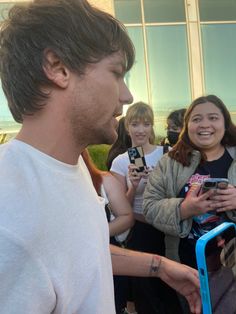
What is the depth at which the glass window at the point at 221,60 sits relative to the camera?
41.0 feet

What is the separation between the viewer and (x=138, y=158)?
3.08 m

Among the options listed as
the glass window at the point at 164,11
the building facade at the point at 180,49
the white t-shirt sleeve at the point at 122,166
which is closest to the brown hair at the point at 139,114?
the white t-shirt sleeve at the point at 122,166

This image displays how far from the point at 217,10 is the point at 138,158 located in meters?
10.8

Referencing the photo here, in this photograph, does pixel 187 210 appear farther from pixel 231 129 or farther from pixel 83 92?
pixel 83 92

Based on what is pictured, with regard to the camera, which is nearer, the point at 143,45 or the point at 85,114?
the point at 85,114

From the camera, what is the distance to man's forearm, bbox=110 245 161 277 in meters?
1.50

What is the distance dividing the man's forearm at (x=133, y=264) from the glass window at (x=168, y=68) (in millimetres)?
10650

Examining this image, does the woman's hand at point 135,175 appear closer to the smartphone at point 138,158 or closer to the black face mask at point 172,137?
the smartphone at point 138,158

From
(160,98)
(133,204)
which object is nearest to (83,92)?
(133,204)

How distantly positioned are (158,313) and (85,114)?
1.85 m

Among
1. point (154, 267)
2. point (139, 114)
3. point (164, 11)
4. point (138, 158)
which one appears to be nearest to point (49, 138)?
point (154, 267)

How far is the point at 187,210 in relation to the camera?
2289mm

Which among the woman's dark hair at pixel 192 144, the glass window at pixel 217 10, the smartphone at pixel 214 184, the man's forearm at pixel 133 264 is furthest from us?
the glass window at pixel 217 10

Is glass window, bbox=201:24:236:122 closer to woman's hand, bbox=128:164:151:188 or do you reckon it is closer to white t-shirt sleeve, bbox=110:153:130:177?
white t-shirt sleeve, bbox=110:153:130:177
